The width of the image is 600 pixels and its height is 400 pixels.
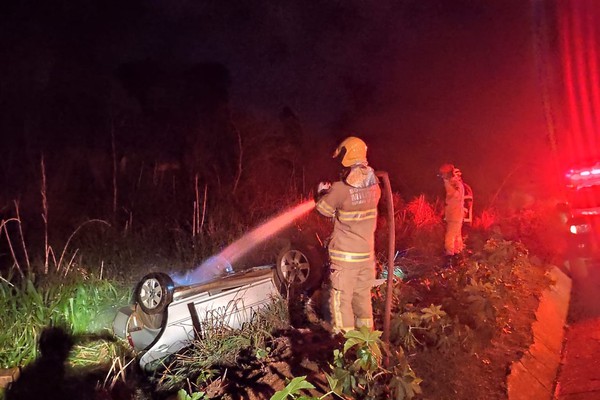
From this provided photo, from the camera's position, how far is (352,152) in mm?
4141

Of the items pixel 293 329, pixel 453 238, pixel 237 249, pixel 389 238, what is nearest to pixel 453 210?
pixel 453 238

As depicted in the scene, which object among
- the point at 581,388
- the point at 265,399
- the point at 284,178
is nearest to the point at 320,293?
the point at 265,399

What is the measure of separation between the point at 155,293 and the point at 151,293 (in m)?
0.07

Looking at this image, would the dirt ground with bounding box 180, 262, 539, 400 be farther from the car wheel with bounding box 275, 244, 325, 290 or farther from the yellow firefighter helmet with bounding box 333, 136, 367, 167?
the yellow firefighter helmet with bounding box 333, 136, 367, 167

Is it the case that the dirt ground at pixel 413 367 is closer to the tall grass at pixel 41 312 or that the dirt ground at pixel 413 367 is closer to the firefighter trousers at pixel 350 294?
the firefighter trousers at pixel 350 294

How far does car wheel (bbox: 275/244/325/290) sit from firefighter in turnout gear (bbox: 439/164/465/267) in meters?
2.30

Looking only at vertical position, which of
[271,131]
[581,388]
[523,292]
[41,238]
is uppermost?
[271,131]

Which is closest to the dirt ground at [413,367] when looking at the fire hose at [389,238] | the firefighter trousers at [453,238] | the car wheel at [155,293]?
the fire hose at [389,238]

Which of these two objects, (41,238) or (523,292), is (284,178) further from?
(523,292)

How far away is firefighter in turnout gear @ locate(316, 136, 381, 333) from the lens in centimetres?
418

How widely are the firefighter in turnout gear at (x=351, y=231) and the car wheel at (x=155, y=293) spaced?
1.41m

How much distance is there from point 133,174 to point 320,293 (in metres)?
9.42

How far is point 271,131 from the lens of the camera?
15.8 meters

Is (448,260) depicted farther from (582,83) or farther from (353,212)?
(582,83)
